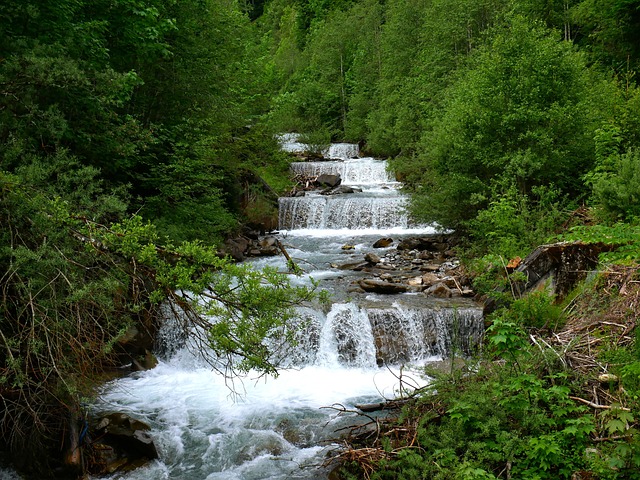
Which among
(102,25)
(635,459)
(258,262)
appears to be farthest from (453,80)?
(635,459)

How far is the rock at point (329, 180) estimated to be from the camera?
73.9 ft

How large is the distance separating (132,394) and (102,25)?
20.1 ft

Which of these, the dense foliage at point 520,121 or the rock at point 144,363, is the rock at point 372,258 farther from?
the rock at point 144,363

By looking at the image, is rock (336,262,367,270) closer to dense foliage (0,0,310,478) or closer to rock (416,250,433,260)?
rock (416,250,433,260)

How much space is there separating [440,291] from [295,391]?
417 centimetres

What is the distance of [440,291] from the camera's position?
417 inches


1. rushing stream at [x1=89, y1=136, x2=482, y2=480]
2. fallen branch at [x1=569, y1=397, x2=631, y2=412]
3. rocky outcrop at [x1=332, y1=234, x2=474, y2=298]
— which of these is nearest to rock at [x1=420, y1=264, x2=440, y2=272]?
rocky outcrop at [x1=332, y1=234, x2=474, y2=298]

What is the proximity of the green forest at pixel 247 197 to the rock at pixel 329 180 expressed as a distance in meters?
1.60

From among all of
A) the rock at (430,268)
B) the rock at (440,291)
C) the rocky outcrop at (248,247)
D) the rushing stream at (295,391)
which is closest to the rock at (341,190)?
the rocky outcrop at (248,247)

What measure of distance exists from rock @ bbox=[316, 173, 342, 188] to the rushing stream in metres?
9.70

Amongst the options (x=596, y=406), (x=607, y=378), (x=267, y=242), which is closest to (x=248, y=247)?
(x=267, y=242)

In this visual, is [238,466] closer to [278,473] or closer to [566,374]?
[278,473]

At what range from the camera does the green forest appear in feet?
14.1

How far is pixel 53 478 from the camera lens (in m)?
5.27
